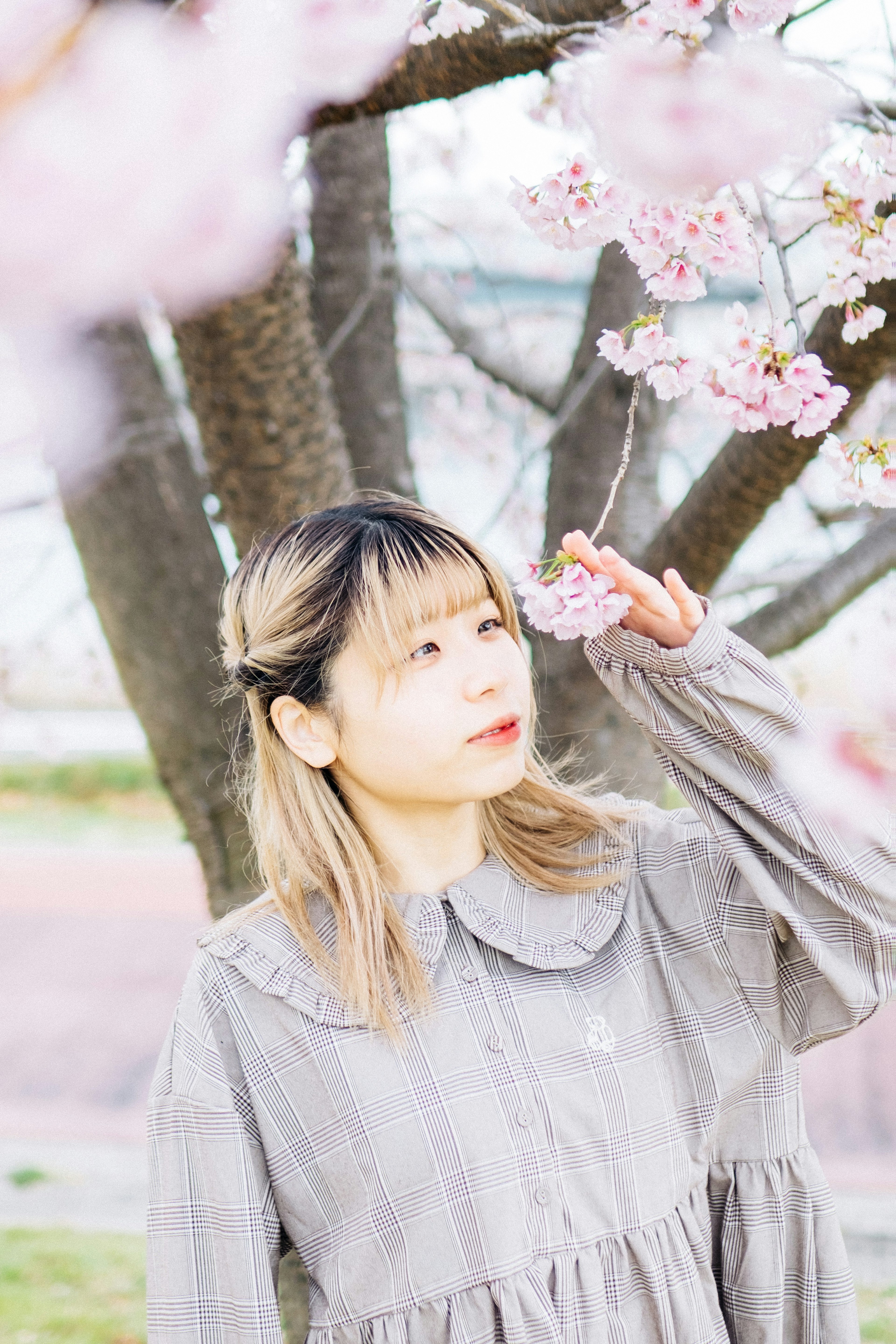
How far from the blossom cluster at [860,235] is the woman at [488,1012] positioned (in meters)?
0.44

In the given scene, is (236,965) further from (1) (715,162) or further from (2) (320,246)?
(2) (320,246)

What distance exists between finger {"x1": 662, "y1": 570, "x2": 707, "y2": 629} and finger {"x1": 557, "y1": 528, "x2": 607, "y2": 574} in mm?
78

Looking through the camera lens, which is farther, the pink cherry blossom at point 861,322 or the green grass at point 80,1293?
the green grass at point 80,1293

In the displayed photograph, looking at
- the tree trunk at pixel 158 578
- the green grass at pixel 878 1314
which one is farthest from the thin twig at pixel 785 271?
the green grass at pixel 878 1314

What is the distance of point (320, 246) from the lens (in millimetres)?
2045

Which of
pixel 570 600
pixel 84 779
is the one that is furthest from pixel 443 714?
pixel 84 779

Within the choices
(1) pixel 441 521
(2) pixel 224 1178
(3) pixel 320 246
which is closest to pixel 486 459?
(3) pixel 320 246

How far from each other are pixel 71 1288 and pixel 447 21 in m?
3.16

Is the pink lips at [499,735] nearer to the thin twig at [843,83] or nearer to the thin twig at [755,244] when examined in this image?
the thin twig at [755,244]

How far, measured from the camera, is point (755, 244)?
1.09m

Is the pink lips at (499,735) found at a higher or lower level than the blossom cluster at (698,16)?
lower

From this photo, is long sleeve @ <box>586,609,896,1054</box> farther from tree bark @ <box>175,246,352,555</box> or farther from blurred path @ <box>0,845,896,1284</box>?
blurred path @ <box>0,845,896,1284</box>

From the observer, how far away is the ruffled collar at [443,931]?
1.19 metres


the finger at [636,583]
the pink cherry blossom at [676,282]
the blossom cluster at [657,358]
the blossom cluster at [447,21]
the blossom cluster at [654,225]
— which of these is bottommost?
the finger at [636,583]
